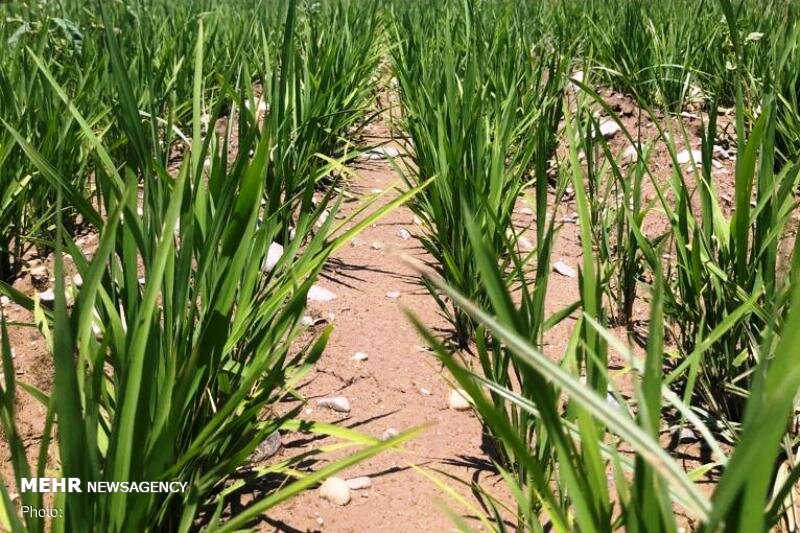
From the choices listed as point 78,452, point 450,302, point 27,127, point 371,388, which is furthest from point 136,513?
point 27,127

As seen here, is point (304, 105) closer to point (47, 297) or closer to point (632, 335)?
point (47, 297)

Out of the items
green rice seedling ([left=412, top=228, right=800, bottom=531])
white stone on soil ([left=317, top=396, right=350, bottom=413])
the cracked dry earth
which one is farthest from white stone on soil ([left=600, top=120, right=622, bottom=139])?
green rice seedling ([left=412, top=228, right=800, bottom=531])

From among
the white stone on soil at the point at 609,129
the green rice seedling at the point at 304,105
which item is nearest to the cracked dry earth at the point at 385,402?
the green rice seedling at the point at 304,105

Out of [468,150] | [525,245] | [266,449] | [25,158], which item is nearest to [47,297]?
[25,158]

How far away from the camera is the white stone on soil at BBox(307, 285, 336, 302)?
1752 millimetres

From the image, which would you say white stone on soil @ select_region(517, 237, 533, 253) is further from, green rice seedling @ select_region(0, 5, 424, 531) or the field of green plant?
green rice seedling @ select_region(0, 5, 424, 531)

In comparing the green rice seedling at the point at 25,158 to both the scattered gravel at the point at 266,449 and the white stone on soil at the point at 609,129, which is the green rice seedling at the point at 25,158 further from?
the white stone on soil at the point at 609,129

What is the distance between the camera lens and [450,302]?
5.75ft

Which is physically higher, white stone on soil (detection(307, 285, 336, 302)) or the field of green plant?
the field of green plant

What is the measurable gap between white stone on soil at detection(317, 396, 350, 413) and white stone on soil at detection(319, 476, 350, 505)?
21 cm

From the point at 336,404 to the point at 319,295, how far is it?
46 centimetres

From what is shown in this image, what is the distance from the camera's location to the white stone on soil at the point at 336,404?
4.41 ft

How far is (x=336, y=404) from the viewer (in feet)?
4.42

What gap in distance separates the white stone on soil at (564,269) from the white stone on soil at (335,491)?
40.6 inches
